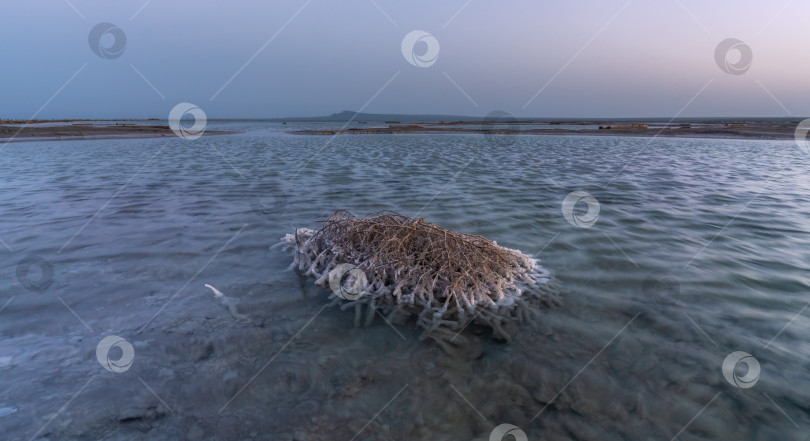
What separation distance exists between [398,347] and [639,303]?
12.8ft

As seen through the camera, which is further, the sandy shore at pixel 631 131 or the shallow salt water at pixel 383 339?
the sandy shore at pixel 631 131

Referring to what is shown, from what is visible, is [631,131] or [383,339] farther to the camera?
[631,131]

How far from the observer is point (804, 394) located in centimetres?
400

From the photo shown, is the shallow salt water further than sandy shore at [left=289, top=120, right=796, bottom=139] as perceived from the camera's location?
No

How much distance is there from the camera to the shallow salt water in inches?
148

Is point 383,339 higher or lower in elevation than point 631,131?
lower

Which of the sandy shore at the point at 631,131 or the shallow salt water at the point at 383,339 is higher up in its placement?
the sandy shore at the point at 631,131

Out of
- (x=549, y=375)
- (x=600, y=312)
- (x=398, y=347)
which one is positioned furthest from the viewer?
(x=600, y=312)

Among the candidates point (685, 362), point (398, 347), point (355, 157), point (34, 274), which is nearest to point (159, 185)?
point (34, 274)

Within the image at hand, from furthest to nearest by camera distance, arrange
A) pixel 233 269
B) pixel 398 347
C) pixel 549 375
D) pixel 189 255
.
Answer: pixel 189 255 → pixel 233 269 → pixel 398 347 → pixel 549 375

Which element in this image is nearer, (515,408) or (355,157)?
(515,408)

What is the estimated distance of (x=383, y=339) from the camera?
5.00 metres

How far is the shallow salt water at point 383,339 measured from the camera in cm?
375

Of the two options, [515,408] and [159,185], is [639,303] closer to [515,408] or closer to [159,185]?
[515,408]
